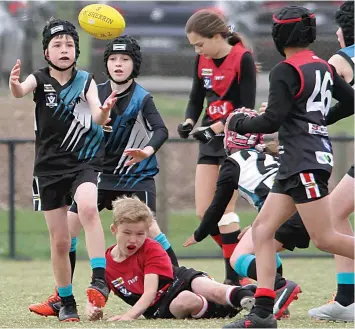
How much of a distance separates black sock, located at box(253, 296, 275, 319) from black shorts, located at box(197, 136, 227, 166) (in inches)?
95.5

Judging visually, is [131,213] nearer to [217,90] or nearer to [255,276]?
[255,276]

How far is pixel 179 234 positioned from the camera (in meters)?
11.3

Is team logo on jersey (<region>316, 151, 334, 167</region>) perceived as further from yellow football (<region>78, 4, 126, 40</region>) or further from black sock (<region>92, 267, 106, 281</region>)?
yellow football (<region>78, 4, 126, 40</region>)

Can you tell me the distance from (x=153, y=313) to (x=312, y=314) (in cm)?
90

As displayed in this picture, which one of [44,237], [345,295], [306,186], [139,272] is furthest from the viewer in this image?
[44,237]

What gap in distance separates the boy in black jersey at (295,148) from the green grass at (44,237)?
588cm

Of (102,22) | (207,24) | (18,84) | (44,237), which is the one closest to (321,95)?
(18,84)

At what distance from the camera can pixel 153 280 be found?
5.61 meters

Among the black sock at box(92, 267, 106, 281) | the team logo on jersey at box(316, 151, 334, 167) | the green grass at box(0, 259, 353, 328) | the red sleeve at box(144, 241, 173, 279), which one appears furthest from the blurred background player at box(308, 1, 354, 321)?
the black sock at box(92, 267, 106, 281)

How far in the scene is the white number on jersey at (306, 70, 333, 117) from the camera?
4.96 meters

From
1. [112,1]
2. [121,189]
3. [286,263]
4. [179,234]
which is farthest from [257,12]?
[121,189]

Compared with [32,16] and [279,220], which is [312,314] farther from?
[32,16]

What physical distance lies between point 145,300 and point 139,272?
0.72 ft

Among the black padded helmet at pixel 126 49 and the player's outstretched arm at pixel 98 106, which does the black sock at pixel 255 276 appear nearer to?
the player's outstretched arm at pixel 98 106
